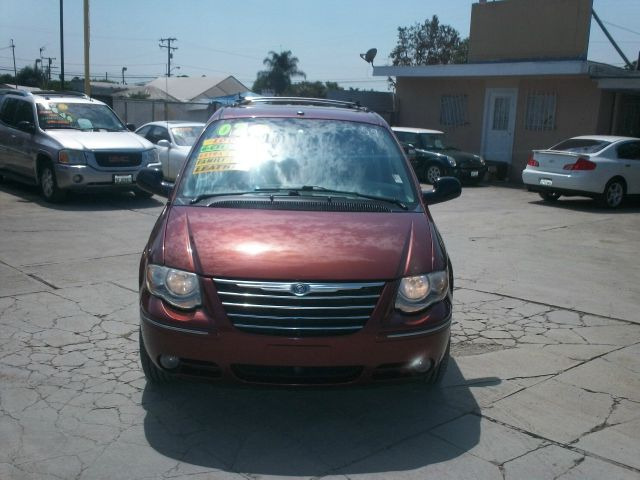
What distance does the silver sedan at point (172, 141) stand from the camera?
1448 centimetres

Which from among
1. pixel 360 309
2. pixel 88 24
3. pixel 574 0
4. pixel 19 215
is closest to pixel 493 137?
A: pixel 574 0

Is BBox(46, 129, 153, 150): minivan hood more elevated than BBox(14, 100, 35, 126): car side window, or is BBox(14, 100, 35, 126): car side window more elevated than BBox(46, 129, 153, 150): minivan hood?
BBox(14, 100, 35, 126): car side window

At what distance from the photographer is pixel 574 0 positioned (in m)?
18.8

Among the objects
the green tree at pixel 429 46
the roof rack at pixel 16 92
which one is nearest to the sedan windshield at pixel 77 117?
the roof rack at pixel 16 92

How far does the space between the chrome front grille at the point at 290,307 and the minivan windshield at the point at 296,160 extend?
3.89ft

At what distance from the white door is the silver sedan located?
10047mm

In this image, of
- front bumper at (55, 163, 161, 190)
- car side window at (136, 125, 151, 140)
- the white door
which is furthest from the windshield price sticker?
the white door

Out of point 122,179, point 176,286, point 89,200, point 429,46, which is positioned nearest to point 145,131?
point 89,200

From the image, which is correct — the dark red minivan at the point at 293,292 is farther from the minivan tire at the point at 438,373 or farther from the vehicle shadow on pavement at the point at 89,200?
the vehicle shadow on pavement at the point at 89,200

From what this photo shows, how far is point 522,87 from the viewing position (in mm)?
20094

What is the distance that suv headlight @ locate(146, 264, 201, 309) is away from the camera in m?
3.58

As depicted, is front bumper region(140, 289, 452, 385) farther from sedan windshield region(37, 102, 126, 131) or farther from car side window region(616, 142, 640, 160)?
car side window region(616, 142, 640, 160)

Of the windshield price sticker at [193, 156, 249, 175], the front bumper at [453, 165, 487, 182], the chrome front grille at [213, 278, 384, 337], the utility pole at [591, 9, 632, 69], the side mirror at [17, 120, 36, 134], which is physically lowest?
the front bumper at [453, 165, 487, 182]

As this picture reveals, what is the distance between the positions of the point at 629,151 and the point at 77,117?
11.5 m
